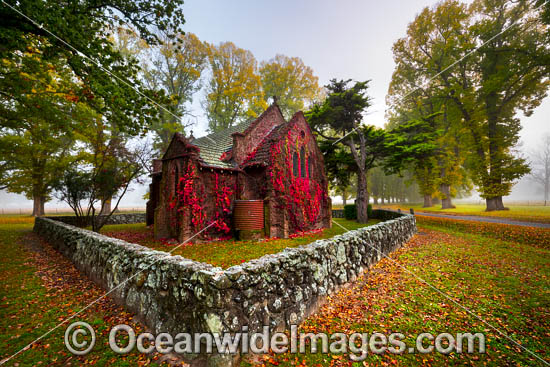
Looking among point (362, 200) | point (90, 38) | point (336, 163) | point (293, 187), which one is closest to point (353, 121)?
point (336, 163)

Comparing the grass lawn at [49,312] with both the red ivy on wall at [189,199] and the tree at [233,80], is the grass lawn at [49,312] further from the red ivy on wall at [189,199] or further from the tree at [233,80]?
the tree at [233,80]

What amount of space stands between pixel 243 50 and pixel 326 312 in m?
31.8

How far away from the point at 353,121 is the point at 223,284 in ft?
61.2

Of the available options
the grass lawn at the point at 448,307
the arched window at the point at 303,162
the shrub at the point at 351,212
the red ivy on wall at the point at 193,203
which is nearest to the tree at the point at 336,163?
the shrub at the point at 351,212

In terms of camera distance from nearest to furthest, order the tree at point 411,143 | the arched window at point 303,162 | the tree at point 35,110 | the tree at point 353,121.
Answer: the tree at point 35,110 → the arched window at point 303,162 → the tree at point 411,143 → the tree at point 353,121

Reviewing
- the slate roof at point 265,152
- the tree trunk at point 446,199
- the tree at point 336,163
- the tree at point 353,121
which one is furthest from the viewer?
the tree trunk at point 446,199

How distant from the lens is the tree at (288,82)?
30297 mm

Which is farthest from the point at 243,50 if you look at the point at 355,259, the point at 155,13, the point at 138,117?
the point at 355,259

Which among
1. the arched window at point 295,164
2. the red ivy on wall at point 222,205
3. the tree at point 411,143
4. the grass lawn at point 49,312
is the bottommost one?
the grass lawn at point 49,312

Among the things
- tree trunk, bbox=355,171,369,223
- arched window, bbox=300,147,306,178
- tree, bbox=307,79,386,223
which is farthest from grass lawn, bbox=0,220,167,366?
tree trunk, bbox=355,171,369,223

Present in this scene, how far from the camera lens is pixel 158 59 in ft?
82.2

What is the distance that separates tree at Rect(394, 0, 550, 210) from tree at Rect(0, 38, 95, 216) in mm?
23404

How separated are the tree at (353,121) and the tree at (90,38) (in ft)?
41.5

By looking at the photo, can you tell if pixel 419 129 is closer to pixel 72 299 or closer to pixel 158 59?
pixel 72 299
